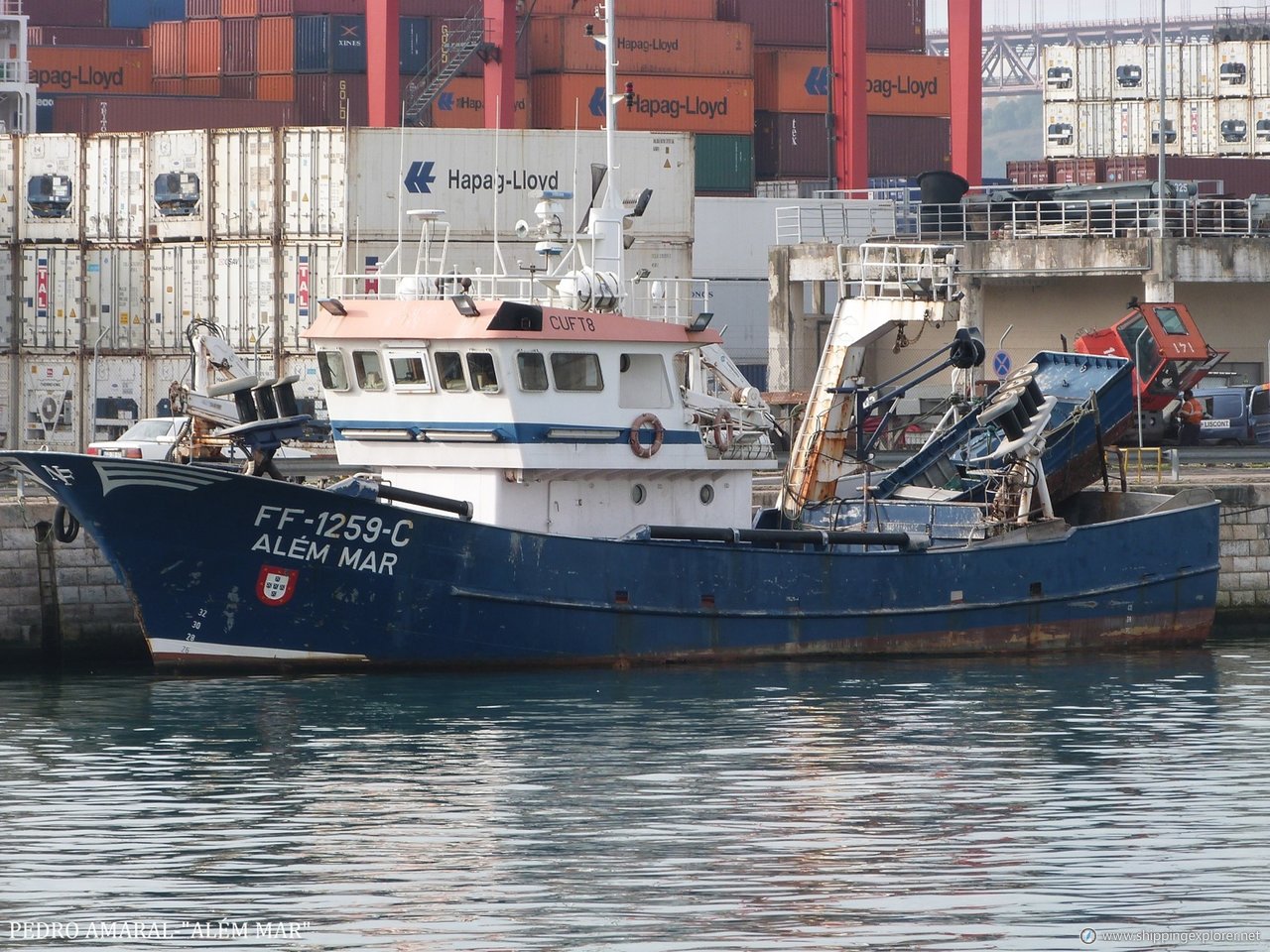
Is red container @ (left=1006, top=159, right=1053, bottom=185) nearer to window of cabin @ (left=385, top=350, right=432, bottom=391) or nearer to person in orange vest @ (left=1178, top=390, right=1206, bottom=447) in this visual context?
person in orange vest @ (left=1178, top=390, right=1206, bottom=447)

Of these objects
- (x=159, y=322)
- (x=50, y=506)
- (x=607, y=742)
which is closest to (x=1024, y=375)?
(x=607, y=742)

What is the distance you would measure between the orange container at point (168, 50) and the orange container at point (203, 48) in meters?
0.67

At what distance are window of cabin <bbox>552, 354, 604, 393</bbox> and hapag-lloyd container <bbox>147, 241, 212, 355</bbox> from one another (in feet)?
62.2

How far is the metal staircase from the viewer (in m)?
50.4

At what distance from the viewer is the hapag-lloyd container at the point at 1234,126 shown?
62.6 metres

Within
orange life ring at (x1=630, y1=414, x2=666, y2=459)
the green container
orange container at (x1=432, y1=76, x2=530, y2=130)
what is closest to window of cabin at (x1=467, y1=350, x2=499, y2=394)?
orange life ring at (x1=630, y1=414, x2=666, y2=459)

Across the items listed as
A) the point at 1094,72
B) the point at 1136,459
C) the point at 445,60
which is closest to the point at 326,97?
the point at 445,60

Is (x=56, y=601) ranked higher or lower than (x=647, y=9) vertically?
lower

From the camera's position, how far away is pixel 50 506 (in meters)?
22.8

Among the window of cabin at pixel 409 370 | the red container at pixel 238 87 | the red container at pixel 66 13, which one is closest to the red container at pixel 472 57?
the red container at pixel 238 87

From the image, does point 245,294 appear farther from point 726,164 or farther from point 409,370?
point 726,164

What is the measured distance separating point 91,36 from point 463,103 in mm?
17731

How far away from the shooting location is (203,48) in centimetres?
6169

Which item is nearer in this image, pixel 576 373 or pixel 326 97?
pixel 576 373
